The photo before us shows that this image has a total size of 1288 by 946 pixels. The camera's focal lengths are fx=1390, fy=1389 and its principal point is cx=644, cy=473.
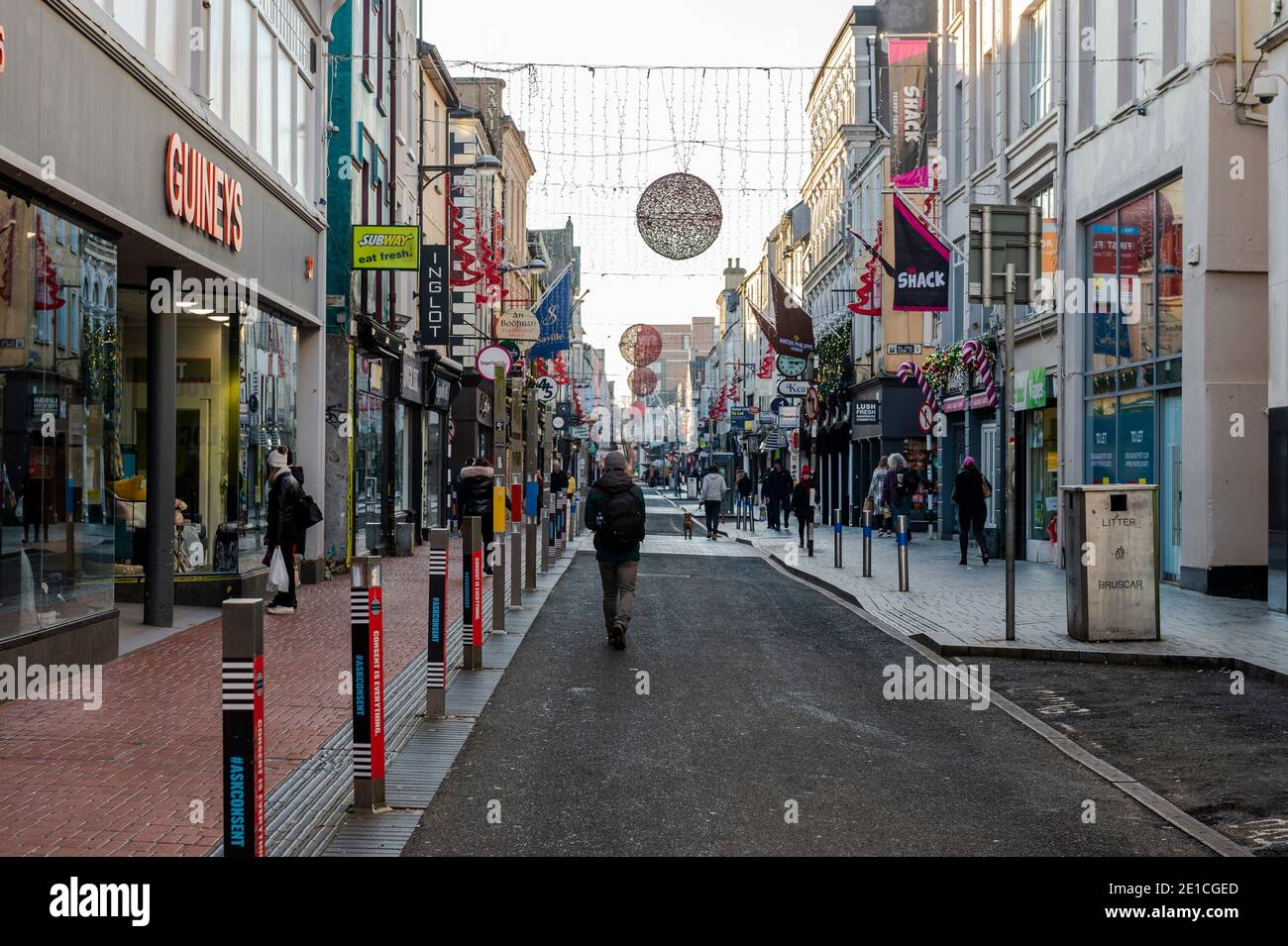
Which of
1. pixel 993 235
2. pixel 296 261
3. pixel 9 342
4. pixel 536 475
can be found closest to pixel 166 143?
pixel 9 342

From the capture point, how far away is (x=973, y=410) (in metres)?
30.7

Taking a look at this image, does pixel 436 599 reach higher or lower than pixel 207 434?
lower

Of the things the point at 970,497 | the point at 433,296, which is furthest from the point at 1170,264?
the point at 433,296

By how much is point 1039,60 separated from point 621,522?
16.7 metres

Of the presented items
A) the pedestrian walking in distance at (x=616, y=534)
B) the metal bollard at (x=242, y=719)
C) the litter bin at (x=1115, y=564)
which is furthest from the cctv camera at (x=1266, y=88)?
the metal bollard at (x=242, y=719)

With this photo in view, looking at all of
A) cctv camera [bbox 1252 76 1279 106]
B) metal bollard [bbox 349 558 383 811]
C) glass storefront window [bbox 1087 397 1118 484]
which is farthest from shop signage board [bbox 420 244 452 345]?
metal bollard [bbox 349 558 383 811]

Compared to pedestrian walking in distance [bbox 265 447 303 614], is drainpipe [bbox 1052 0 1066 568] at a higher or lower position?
higher

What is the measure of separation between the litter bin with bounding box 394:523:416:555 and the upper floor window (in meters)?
14.2

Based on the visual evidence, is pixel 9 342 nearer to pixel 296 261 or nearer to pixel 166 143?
pixel 166 143

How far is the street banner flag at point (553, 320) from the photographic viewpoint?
37.3 metres

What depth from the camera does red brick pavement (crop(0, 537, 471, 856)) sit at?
6027 mm

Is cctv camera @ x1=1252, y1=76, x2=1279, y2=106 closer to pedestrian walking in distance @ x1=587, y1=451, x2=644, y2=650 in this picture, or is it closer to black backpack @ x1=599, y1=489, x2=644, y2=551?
pedestrian walking in distance @ x1=587, y1=451, x2=644, y2=650

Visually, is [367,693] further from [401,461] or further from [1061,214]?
[401,461]

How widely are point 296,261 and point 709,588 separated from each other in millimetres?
7210
